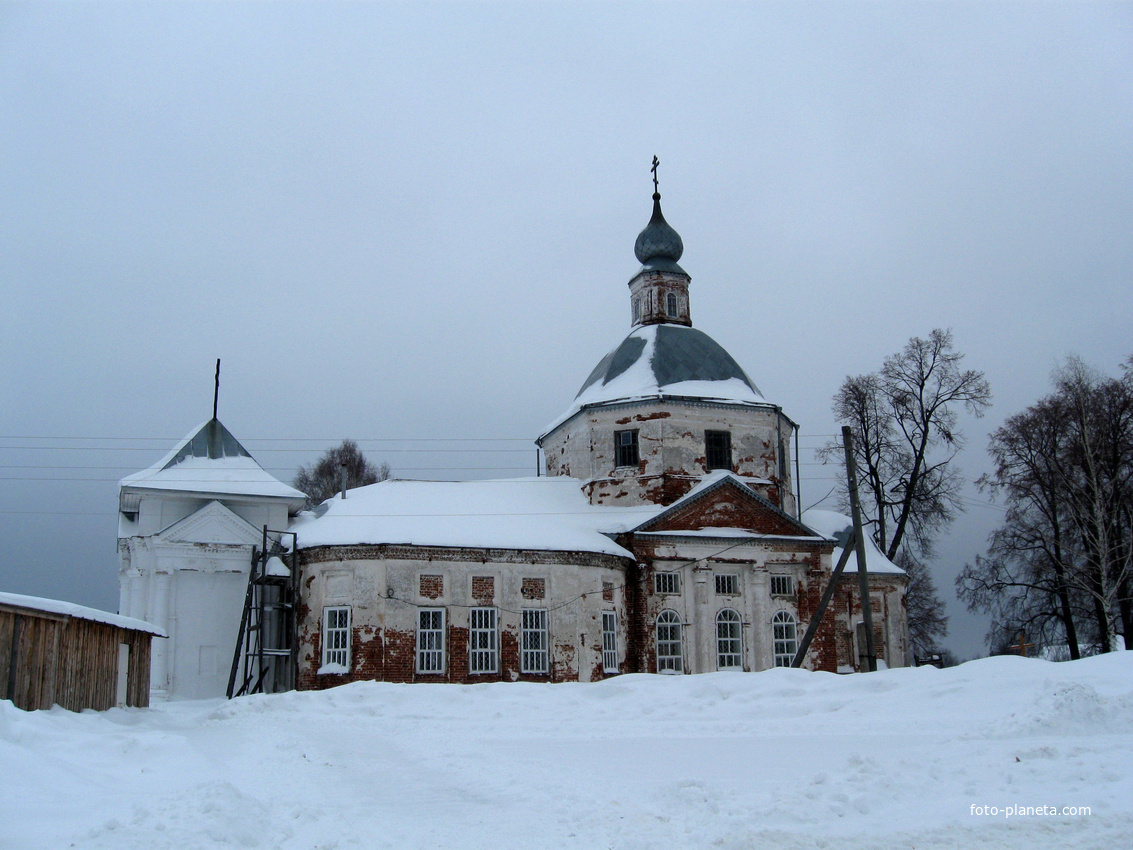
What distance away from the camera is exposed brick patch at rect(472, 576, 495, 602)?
25.3 m

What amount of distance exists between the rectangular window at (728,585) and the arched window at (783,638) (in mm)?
1309

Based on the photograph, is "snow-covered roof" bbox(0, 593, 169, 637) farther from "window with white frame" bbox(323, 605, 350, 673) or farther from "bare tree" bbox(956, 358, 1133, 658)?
"bare tree" bbox(956, 358, 1133, 658)

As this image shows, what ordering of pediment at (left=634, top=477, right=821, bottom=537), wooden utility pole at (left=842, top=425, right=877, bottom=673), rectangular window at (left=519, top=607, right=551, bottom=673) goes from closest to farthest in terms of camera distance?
wooden utility pole at (left=842, top=425, right=877, bottom=673) < rectangular window at (left=519, top=607, right=551, bottom=673) < pediment at (left=634, top=477, right=821, bottom=537)

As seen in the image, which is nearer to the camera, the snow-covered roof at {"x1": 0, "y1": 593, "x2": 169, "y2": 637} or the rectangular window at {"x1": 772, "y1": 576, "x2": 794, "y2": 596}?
the snow-covered roof at {"x1": 0, "y1": 593, "x2": 169, "y2": 637}

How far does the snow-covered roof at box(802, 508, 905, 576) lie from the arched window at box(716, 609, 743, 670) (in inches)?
201

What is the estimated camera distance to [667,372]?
30.4 meters

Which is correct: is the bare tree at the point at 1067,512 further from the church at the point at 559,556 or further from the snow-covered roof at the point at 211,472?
the snow-covered roof at the point at 211,472

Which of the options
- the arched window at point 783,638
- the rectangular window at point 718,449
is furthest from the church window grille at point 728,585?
the rectangular window at point 718,449

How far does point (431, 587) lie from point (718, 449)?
9.52 metres

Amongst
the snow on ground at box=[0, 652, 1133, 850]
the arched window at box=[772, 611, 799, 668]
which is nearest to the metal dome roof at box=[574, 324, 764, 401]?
the arched window at box=[772, 611, 799, 668]

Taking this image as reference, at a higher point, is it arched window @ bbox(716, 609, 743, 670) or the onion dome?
the onion dome

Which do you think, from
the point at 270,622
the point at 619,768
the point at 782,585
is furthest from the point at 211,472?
the point at 619,768

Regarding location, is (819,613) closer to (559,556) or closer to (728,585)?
(728,585)

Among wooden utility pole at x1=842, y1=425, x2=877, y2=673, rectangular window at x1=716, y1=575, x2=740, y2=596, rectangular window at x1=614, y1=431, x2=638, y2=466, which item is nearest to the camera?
wooden utility pole at x1=842, y1=425, x2=877, y2=673
